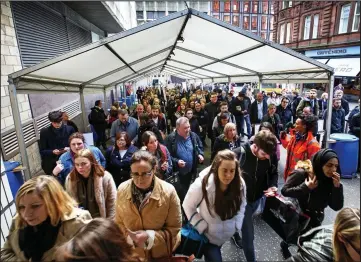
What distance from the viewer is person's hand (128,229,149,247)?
1.82m

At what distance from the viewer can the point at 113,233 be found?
1.32 metres

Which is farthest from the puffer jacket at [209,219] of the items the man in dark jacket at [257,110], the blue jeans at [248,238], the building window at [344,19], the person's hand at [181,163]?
the building window at [344,19]

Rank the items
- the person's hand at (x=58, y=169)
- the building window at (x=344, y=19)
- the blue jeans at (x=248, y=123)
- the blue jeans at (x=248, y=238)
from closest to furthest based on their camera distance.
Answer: the blue jeans at (x=248, y=238)
the person's hand at (x=58, y=169)
the blue jeans at (x=248, y=123)
the building window at (x=344, y=19)

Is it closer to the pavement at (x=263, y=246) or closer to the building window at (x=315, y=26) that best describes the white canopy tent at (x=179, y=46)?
the pavement at (x=263, y=246)

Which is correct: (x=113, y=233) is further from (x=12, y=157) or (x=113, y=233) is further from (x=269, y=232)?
(x=12, y=157)

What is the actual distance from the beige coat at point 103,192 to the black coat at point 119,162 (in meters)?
1.03

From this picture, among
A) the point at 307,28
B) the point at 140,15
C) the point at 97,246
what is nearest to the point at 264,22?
the point at 140,15

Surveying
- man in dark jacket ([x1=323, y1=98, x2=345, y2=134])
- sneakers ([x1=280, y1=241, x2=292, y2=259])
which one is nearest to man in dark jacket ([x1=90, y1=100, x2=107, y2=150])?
sneakers ([x1=280, y1=241, x2=292, y2=259])

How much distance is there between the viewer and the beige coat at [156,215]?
1.96m

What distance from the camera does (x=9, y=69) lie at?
16.7 ft

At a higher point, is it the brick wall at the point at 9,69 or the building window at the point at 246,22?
the building window at the point at 246,22

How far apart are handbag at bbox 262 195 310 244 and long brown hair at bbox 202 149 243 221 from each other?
1.83 ft

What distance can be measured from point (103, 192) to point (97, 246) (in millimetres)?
1308

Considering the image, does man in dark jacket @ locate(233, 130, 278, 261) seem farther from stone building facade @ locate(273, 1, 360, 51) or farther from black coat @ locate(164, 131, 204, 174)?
stone building facade @ locate(273, 1, 360, 51)
